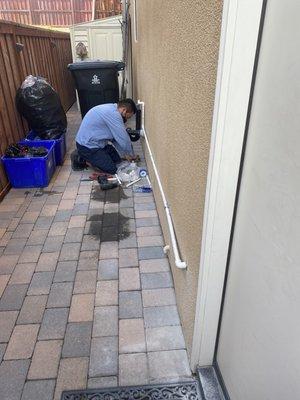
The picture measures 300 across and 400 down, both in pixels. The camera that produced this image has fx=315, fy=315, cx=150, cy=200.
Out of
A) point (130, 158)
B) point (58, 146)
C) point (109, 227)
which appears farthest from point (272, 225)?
point (58, 146)

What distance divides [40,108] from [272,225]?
3884 millimetres

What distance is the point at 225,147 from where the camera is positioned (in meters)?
1.12

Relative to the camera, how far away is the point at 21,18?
14219 millimetres

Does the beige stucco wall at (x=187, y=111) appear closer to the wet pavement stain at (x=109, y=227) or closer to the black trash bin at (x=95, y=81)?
the wet pavement stain at (x=109, y=227)

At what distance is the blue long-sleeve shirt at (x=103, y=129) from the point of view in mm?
4000

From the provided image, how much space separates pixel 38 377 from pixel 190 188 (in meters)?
1.30

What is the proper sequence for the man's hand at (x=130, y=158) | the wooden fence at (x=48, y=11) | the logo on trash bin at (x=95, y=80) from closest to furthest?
the man's hand at (x=130, y=158)
the logo on trash bin at (x=95, y=80)
the wooden fence at (x=48, y=11)

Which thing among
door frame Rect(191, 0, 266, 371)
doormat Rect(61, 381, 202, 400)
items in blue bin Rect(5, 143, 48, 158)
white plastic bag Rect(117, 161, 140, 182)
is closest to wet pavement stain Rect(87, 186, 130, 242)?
white plastic bag Rect(117, 161, 140, 182)

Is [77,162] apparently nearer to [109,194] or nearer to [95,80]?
[109,194]

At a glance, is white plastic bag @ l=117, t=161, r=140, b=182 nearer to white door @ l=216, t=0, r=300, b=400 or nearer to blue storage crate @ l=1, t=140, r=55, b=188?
blue storage crate @ l=1, t=140, r=55, b=188

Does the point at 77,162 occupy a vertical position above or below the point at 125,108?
below

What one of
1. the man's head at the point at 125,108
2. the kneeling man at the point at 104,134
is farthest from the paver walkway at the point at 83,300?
the man's head at the point at 125,108

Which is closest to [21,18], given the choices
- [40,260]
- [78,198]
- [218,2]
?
[78,198]

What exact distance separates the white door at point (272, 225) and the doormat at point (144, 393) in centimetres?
41
